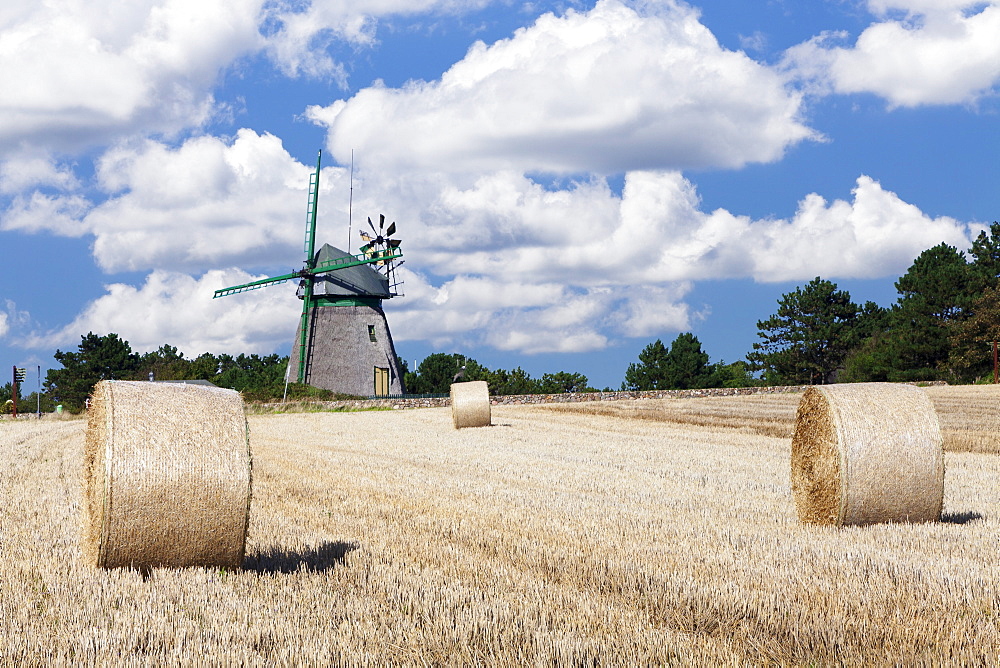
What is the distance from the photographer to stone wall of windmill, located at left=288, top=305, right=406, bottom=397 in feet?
168

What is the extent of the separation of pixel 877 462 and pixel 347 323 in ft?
146

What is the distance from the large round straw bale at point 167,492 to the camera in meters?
6.45

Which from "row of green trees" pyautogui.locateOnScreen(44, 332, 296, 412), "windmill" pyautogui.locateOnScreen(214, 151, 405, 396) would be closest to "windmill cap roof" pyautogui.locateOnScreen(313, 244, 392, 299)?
"windmill" pyautogui.locateOnScreen(214, 151, 405, 396)

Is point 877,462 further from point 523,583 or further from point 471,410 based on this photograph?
point 471,410

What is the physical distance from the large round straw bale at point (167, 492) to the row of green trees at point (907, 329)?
171 feet

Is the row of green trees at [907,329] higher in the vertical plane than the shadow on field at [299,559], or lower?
higher

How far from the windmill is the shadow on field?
44.2m

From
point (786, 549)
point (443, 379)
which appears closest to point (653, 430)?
point (786, 549)

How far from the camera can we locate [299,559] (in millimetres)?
6895

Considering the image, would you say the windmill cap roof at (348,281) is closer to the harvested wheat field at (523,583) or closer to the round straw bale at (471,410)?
the round straw bale at (471,410)

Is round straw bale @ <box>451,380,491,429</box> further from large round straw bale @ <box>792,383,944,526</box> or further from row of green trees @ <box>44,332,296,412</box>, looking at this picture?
row of green trees @ <box>44,332,296,412</box>

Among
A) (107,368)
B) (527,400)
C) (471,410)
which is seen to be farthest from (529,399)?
(107,368)

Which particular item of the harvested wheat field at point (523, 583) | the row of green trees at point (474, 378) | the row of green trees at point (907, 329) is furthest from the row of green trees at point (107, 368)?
the harvested wheat field at point (523, 583)

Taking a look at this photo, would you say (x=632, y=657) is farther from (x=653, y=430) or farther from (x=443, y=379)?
(x=443, y=379)
